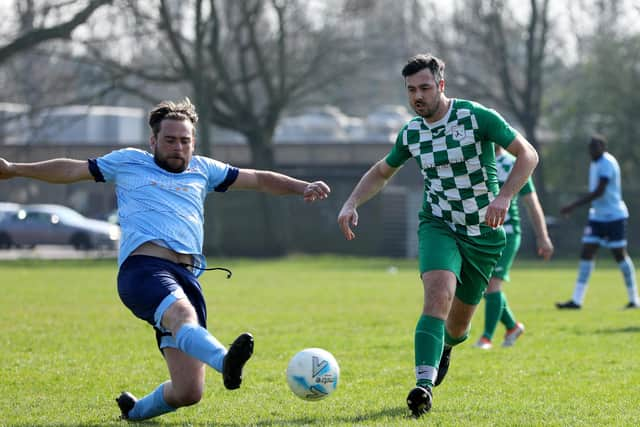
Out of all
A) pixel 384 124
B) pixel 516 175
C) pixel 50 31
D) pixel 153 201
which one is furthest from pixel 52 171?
pixel 384 124

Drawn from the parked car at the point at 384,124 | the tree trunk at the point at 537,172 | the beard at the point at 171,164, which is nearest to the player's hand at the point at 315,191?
the beard at the point at 171,164

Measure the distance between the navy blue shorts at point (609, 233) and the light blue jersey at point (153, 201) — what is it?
912cm

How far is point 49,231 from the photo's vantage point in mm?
35750

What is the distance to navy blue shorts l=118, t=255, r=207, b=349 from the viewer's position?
5.83 metres

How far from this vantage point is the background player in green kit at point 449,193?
6.59 meters

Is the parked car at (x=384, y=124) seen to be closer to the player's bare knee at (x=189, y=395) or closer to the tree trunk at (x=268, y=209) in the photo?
the tree trunk at (x=268, y=209)

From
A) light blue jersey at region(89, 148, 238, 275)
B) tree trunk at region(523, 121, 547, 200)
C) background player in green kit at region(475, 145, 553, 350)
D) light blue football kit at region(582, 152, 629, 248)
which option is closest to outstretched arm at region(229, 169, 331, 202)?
light blue jersey at region(89, 148, 238, 275)

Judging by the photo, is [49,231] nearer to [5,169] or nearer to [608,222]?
[608,222]

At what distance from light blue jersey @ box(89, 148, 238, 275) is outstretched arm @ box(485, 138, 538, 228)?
172 cm

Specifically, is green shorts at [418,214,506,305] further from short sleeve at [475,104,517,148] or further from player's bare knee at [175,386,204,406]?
player's bare knee at [175,386,204,406]

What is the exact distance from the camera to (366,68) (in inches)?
1497

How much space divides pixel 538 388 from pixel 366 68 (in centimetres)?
3118

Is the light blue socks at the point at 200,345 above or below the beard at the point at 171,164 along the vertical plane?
below

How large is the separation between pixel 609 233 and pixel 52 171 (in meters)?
9.75
